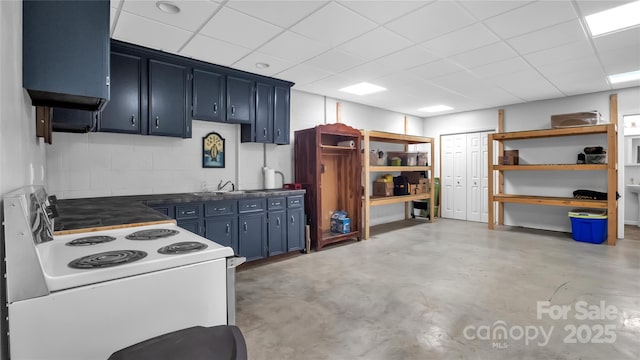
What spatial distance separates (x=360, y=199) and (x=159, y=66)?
3875 mm

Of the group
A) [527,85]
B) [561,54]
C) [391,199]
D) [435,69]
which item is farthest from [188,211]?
[527,85]

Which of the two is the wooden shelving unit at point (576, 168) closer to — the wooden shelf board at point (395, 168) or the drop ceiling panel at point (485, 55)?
the wooden shelf board at point (395, 168)

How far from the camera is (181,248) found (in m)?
1.51

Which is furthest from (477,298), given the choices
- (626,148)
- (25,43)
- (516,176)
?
(626,148)

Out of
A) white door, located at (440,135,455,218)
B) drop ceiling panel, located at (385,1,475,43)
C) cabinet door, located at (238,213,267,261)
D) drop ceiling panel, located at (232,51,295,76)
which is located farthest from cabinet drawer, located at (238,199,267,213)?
white door, located at (440,135,455,218)

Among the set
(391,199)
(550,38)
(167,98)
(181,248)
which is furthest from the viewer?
(391,199)

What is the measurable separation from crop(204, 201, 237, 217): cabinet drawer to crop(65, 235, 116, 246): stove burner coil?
2.10 metres

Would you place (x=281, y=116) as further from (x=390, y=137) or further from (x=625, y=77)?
(x=625, y=77)

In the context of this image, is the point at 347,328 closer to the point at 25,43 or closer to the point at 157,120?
the point at 25,43

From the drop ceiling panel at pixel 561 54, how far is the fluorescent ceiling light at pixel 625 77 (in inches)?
58.3

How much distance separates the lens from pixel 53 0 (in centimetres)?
162

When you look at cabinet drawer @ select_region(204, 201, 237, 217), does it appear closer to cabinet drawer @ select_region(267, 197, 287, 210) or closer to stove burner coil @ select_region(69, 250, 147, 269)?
cabinet drawer @ select_region(267, 197, 287, 210)

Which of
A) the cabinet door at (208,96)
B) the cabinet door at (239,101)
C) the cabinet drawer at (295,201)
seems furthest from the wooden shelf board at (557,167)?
the cabinet door at (208,96)

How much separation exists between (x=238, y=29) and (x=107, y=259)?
2.78 meters
